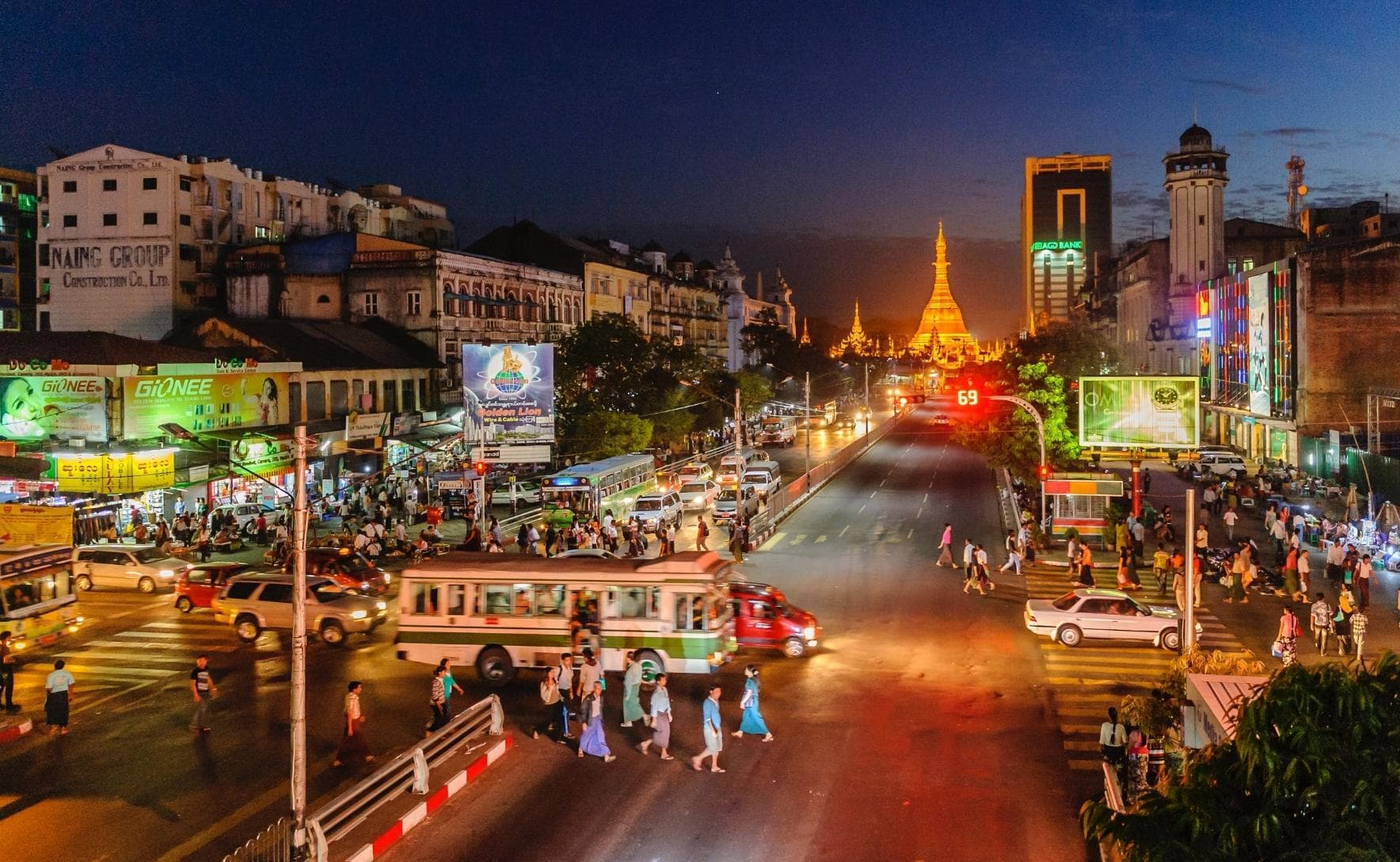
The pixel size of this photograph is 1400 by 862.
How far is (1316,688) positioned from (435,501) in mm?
44168

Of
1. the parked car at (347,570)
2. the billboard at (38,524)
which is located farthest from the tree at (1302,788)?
the billboard at (38,524)

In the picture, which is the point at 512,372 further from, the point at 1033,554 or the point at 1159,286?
the point at 1159,286

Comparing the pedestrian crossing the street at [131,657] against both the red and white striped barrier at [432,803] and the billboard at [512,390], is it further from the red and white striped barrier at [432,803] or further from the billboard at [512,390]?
the billboard at [512,390]

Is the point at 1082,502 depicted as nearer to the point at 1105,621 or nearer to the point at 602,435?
the point at 1105,621

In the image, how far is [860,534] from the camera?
1661 inches

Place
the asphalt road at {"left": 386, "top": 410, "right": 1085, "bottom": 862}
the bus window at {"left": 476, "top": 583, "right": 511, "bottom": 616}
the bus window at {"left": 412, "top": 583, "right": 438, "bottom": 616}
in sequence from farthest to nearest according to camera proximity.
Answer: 1. the bus window at {"left": 412, "top": 583, "right": 438, "bottom": 616}
2. the bus window at {"left": 476, "top": 583, "right": 511, "bottom": 616}
3. the asphalt road at {"left": 386, "top": 410, "right": 1085, "bottom": 862}

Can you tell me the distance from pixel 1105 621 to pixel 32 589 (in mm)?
23181

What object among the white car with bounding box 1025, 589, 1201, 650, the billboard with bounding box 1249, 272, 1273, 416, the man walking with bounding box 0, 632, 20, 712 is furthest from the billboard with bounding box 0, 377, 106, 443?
the billboard with bounding box 1249, 272, 1273, 416

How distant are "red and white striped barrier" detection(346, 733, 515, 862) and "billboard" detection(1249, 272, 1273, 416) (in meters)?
53.2

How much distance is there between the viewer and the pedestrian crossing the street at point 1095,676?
17.7 m

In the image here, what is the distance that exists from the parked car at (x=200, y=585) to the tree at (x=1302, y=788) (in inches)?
1045

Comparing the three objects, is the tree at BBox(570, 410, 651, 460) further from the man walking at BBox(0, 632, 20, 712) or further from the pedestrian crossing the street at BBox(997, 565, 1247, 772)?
the man walking at BBox(0, 632, 20, 712)

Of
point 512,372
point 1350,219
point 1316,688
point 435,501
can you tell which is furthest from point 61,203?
point 1350,219

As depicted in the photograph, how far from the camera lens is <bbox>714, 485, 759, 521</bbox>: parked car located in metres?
43.0
